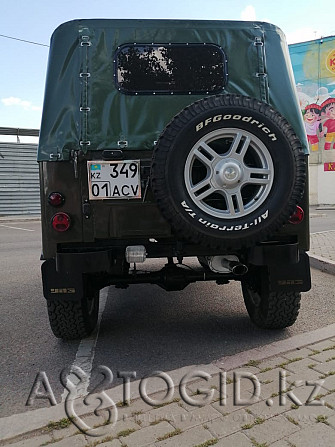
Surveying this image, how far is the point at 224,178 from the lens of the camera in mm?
3014

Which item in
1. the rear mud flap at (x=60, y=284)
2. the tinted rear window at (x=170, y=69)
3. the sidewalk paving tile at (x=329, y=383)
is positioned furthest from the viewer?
the tinted rear window at (x=170, y=69)

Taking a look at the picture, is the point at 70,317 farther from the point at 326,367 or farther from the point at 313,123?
the point at 313,123

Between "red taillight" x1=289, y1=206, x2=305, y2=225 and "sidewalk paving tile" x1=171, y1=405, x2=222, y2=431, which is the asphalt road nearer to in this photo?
"sidewalk paving tile" x1=171, y1=405, x2=222, y2=431

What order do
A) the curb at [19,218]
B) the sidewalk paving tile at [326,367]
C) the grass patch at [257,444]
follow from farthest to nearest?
the curb at [19,218]
the sidewalk paving tile at [326,367]
the grass patch at [257,444]

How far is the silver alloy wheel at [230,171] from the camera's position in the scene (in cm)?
300

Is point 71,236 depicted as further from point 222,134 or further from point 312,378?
point 312,378

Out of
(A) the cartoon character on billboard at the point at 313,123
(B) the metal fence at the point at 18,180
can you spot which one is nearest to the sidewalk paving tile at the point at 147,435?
(B) the metal fence at the point at 18,180

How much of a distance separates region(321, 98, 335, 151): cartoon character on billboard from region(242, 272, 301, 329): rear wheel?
27498 mm

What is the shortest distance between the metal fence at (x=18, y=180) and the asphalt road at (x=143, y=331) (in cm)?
→ 1622

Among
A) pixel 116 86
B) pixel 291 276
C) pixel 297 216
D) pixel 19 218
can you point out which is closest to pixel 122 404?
pixel 291 276

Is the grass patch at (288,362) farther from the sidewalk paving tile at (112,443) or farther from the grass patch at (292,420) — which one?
the sidewalk paving tile at (112,443)

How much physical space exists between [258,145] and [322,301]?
2.71 metres

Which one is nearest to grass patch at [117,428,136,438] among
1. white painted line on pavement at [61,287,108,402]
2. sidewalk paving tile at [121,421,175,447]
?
sidewalk paving tile at [121,421,175,447]

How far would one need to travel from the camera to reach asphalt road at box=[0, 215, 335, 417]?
10.8 feet
